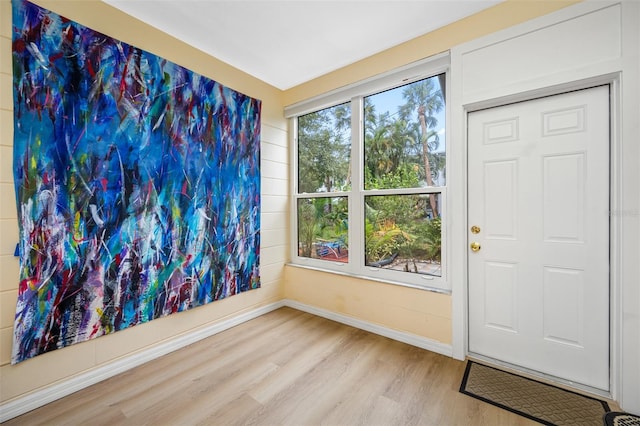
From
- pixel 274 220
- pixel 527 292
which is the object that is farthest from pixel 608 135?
pixel 274 220

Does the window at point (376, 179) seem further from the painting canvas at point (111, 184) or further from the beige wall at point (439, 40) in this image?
the painting canvas at point (111, 184)

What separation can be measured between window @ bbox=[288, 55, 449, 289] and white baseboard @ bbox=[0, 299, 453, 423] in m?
0.48

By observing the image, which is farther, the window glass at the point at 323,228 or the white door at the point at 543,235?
the window glass at the point at 323,228

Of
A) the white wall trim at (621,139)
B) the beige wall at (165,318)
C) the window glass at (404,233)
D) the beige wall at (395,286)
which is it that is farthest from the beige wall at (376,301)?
the white wall trim at (621,139)

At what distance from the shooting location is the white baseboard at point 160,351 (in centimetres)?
169

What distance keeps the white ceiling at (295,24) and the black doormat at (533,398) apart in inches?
106

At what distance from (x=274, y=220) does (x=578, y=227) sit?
8.81 feet

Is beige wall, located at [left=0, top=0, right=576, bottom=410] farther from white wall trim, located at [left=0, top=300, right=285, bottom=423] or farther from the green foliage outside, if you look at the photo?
the green foliage outside

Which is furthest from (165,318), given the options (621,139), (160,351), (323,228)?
(621,139)

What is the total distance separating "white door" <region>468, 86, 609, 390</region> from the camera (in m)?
1.83

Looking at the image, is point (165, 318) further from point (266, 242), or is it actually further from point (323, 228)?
point (323, 228)

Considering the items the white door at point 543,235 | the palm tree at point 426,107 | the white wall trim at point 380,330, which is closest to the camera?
the white door at point 543,235

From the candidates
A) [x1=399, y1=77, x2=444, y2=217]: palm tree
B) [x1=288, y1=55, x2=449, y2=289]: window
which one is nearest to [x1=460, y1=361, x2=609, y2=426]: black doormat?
[x1=288, y1=55, x2=449, y2=289]: window

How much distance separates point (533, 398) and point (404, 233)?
1.42m
